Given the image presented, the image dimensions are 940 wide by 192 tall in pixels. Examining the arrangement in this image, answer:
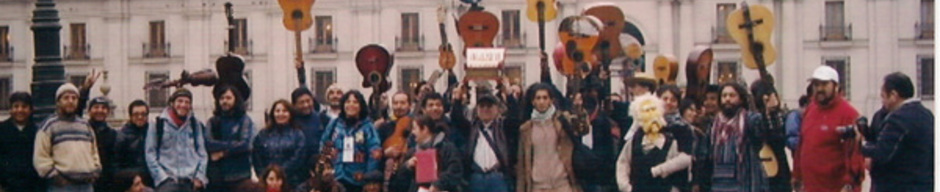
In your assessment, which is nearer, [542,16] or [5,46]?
[542,16]

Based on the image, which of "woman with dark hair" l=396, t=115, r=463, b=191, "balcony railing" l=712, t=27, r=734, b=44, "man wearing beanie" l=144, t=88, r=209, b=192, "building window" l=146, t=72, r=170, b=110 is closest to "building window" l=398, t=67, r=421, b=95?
"woman with dark hair" l=396, t=115, r=463, b=191

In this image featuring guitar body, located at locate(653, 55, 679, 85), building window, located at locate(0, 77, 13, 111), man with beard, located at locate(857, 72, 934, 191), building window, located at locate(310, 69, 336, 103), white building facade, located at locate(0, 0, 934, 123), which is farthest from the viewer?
building window, located at locate(0, 77, 13, 111)

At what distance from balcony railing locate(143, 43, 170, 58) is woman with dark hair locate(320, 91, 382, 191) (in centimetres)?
64

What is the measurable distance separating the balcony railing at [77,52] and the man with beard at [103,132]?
207 millimetres

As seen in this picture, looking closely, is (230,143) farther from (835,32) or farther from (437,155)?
(835,32)

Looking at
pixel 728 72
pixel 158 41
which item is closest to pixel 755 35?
pixel 728 72

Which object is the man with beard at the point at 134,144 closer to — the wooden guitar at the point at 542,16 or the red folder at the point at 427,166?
the red folder at the point at 427,166

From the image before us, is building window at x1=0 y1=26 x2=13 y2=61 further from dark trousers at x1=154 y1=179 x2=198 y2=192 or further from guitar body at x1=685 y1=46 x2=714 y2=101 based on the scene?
guitar body at x1=685 y1=46 x2=714 y2=101

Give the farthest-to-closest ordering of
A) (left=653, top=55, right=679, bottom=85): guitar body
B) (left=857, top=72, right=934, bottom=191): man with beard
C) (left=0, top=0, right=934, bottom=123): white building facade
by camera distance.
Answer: (left=653, top=55, right=679, bottom=85): guitar body
(left=0, top=0, right=934, bottom=123): white building facade
(left=857, top=72, right=934, bottom=191): man with beard

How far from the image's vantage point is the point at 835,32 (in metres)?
5.50

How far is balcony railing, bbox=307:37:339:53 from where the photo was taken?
228 inches

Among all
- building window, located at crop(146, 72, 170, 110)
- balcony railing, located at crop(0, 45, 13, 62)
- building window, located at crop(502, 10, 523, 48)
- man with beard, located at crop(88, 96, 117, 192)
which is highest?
building window, located at crop(502, 10, 523, 48)

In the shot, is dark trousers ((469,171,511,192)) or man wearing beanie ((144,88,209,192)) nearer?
dark trousers ((469,171,511,192))

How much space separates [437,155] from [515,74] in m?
0.36
